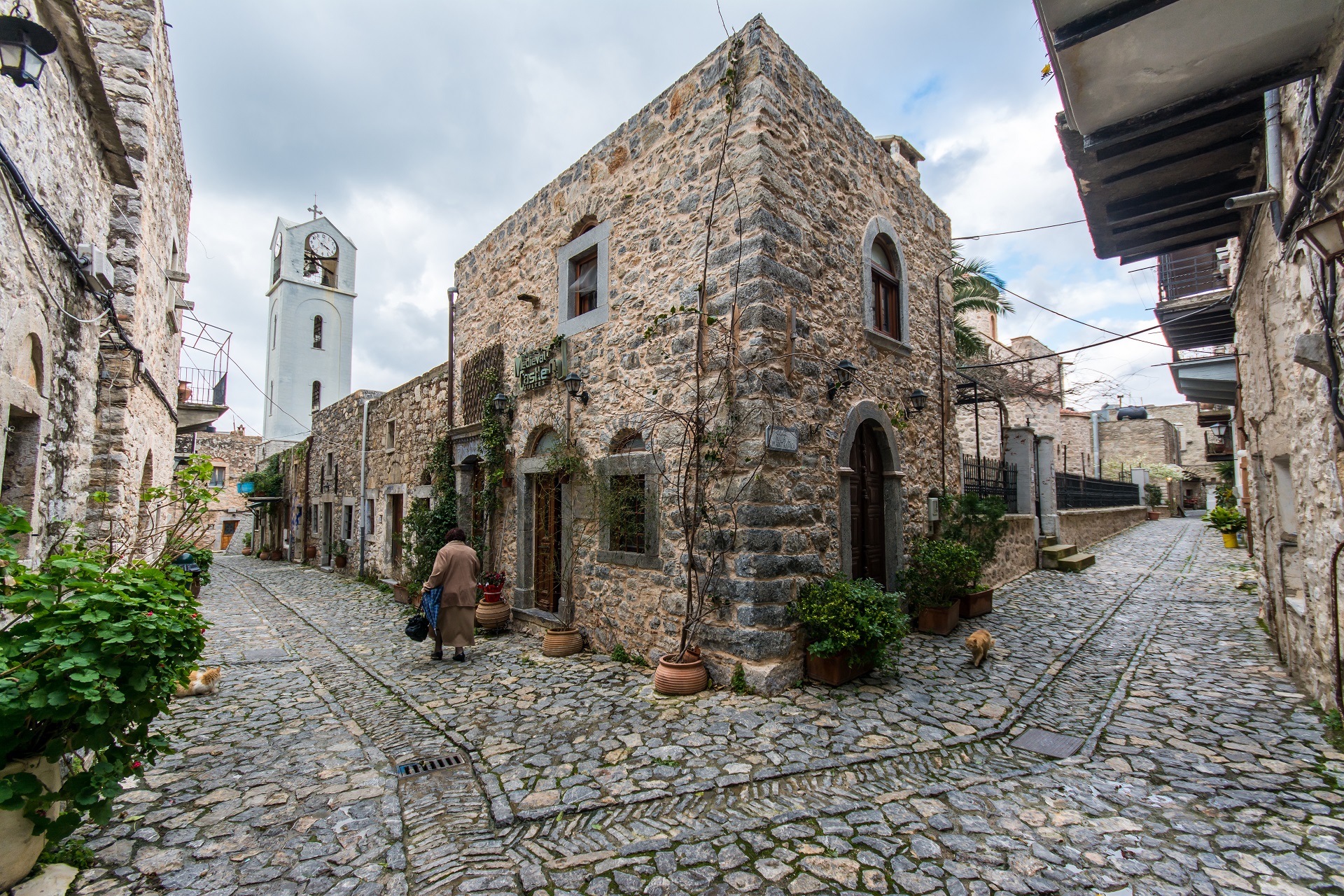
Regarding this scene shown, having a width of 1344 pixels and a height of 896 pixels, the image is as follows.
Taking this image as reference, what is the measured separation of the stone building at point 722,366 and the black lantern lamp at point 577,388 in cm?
4

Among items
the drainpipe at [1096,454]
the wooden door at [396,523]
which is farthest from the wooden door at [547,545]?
the drainpipe at [1096,454]

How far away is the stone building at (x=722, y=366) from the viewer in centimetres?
536

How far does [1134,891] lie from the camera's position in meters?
2.59

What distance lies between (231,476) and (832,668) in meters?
29.0

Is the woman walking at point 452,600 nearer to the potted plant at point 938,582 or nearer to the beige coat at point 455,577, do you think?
the beige coat at point 455,577

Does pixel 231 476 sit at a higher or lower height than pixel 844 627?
higher

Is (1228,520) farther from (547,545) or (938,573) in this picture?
(547,545)

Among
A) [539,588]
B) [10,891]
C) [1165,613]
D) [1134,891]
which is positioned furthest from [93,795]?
[1165,613]

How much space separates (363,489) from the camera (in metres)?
13.8

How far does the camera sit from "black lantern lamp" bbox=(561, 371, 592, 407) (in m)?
6.92

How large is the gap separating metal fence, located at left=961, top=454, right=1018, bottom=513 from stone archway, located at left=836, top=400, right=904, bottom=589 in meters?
2.51

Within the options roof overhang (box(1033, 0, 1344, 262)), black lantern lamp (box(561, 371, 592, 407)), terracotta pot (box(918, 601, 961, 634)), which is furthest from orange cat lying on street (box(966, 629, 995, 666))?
black lantern lamp (box(561, 371, 592, 407))

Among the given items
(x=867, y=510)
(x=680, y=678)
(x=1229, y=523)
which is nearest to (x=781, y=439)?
(x=680, y=678)

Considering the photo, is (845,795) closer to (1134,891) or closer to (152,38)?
(1134,891)
